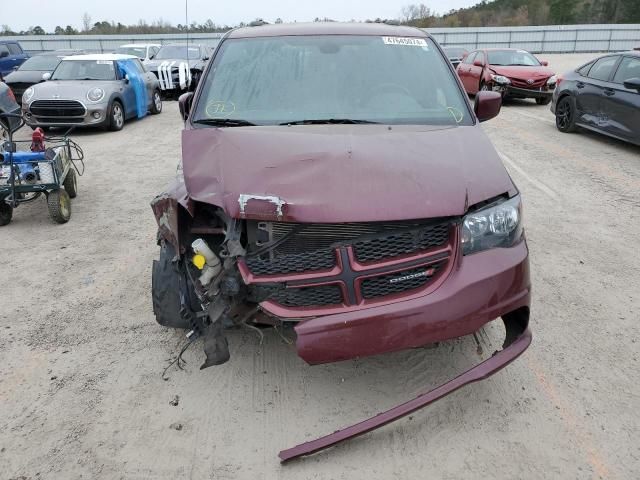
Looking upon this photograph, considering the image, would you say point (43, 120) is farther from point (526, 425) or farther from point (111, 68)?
point (526, 425)

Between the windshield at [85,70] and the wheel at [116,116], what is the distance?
812 mm

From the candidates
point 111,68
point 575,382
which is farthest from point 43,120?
point 575,382

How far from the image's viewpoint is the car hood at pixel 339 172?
8.55ft

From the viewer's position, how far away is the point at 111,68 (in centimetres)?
1191

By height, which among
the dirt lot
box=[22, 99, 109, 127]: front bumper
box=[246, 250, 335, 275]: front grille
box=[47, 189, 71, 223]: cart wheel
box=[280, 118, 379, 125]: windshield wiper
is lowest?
the dirt lot

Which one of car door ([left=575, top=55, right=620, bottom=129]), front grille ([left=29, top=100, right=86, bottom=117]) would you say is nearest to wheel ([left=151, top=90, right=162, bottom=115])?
front grille ([left=29, top=100, right=86, bottom=117])

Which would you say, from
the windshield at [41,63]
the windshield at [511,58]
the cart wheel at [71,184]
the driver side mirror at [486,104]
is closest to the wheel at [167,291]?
the driver side mirror at [486,104]

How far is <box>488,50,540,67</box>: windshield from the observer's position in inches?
570

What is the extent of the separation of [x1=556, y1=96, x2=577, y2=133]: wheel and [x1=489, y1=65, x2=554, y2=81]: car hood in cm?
332

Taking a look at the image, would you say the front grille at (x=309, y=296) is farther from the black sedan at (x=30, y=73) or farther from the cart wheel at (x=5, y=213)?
the black sedan at (x=30, y=73)

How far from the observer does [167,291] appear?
3.19m

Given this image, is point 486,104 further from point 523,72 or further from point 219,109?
point 523,72

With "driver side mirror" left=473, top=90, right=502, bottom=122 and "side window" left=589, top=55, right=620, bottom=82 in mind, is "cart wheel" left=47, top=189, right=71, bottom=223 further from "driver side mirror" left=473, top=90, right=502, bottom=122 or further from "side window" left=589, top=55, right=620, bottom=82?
"side window" left=589, top=55, right=620, bottom=82

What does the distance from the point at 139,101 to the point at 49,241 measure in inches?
312
